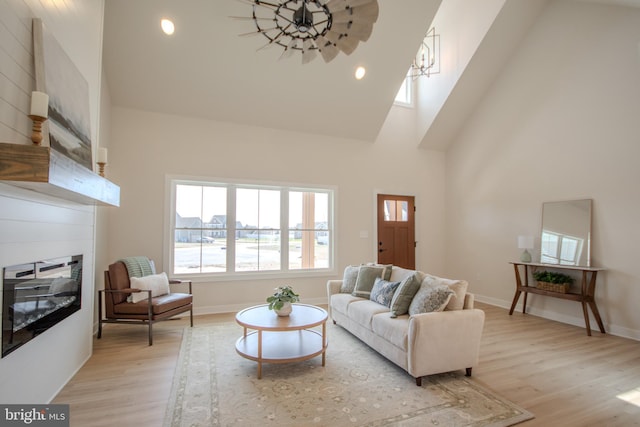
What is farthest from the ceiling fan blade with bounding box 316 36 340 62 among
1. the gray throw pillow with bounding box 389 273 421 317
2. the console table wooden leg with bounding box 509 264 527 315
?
the console table wooden leg with bounding box 509 264 527 315

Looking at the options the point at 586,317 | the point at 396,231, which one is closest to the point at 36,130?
the point at 396,231

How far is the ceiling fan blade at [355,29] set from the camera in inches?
103

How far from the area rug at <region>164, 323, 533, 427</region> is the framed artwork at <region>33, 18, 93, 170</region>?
2152 millimetres

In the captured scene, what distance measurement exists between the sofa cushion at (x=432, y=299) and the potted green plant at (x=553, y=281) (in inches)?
106

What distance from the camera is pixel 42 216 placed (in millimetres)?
2199

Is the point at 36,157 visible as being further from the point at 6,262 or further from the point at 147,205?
the point at 147,205

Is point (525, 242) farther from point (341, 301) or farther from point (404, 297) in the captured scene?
point (341, 301)

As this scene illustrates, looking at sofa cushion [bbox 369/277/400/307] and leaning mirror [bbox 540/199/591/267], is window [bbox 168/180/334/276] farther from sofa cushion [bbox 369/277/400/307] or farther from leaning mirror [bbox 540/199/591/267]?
leaning mirror [bbox 540/199/591/267]

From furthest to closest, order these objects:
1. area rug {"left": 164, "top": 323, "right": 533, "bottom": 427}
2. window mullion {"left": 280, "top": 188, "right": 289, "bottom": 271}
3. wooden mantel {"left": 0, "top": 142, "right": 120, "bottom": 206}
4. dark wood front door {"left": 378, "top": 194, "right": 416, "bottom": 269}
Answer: dark wood front door {"left": 378, "top": 194, "right": 416, "bottom": 269} → window mullion {"left": 280, "top": 188, "right": 289, "bottom": 271} → area rug {"left": 164, "top": 323, "right": 533, "bottom": 427} → wooden mantel {"left": 0, "top": 142, "right": 120, "bottom": 206}

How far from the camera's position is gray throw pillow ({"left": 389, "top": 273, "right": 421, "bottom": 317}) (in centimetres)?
311

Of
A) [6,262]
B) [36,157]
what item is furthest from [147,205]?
[36,157]

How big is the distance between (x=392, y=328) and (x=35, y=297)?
278 centimetres

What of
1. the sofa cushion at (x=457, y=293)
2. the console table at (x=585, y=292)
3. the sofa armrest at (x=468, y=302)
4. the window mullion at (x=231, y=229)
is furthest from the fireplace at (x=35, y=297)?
the console table at (x=585, y=292)

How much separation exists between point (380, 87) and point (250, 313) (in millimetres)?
4077
